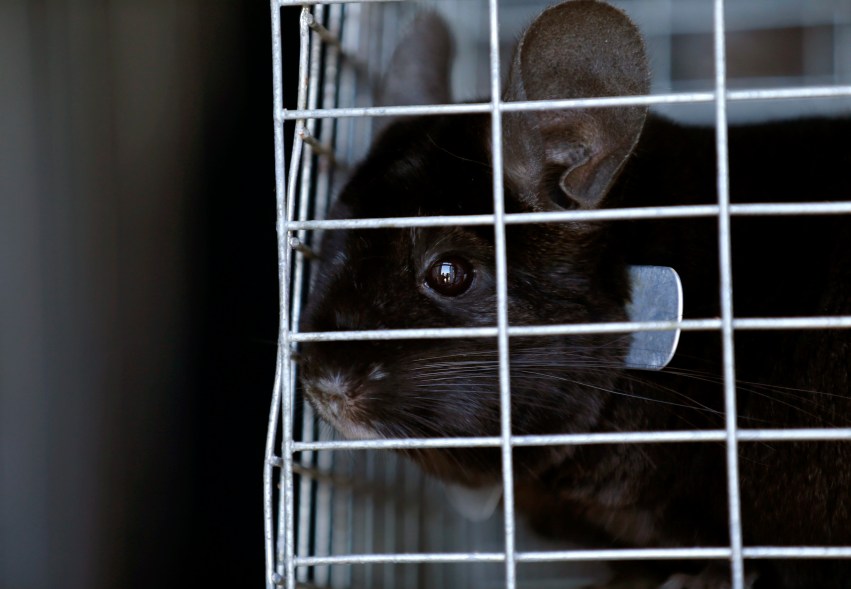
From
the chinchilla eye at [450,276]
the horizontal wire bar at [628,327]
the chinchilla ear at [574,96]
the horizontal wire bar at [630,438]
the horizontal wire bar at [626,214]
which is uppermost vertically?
the chinchilla ear at [574,96]

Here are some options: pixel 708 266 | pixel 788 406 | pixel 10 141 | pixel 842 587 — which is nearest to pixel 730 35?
pixel 708 266

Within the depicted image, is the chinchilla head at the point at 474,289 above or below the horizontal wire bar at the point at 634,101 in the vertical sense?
below

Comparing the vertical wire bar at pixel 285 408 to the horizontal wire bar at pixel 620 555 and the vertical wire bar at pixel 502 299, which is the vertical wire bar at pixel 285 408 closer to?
the horizontal wire bar at pixel 620 555

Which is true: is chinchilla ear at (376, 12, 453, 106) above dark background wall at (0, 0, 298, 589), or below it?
above

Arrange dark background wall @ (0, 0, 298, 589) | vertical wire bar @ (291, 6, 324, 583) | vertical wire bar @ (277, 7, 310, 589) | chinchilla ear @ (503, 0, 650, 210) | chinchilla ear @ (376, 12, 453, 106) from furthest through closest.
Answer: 1. chinchilla ear @ (376, 12, 453, 106)
2. vertical wire bar @ (291, 6, 324, 583)
3. dark background wall @ (0, 0, 298, 589)
4. chinchilla ear @ (503, 0, 650, 210)
5. vertical wire bar @ (277, 7, 310, 589)

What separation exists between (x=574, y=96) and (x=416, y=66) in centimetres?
65

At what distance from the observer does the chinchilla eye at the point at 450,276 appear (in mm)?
1287

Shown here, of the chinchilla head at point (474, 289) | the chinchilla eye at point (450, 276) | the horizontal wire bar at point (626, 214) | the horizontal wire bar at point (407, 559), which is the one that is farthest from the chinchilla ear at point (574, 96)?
the horizontal wire bar at point (407, 559)

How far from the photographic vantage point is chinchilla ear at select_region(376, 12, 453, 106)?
5.54ft

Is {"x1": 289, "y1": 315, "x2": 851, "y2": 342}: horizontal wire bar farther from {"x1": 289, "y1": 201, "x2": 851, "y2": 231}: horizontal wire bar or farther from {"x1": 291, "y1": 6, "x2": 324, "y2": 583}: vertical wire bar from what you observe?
{"x1": 291, "y1": 6, "x2": 324, "y2": 583}: vertical wire bar

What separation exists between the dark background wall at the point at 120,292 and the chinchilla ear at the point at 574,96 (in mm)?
465

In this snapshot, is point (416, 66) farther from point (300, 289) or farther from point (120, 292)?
point (120, 292)

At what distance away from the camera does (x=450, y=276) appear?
4.23 ft

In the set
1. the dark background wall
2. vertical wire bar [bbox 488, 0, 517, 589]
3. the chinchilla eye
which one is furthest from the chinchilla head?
vertical wire bar [bbox 488, 0, 517, 589]
